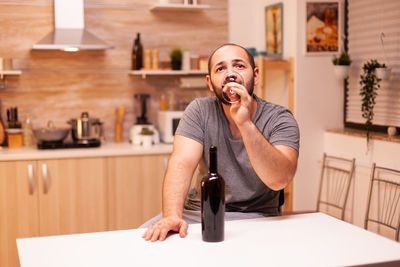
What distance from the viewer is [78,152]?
12.1 ft

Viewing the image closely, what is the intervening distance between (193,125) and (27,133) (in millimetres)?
2185

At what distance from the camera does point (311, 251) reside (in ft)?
5.15

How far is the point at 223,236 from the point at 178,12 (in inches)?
121

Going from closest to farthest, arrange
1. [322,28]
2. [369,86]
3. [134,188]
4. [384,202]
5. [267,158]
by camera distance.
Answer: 1. [267,158]
2. [384,202]
3. [369,86]
4. [134,188]
5. [322,28]

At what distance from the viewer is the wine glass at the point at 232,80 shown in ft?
5.93

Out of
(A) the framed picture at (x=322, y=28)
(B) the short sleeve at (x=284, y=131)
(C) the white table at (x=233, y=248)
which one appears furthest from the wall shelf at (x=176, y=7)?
(C) the white table at (x=233, y=248)

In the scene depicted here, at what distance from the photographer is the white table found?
1480 mm

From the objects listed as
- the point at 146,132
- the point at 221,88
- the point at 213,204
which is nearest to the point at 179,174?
the point at 221,88

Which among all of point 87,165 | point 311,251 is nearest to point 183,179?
point 311,251

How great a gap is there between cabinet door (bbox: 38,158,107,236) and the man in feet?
5.21

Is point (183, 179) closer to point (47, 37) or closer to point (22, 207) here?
point (22, 207)

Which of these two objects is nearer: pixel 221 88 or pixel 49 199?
pixel 221 88

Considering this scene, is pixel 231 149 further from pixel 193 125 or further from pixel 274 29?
pixel 274 29

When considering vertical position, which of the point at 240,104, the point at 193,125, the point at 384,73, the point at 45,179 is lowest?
the point at 45,179
